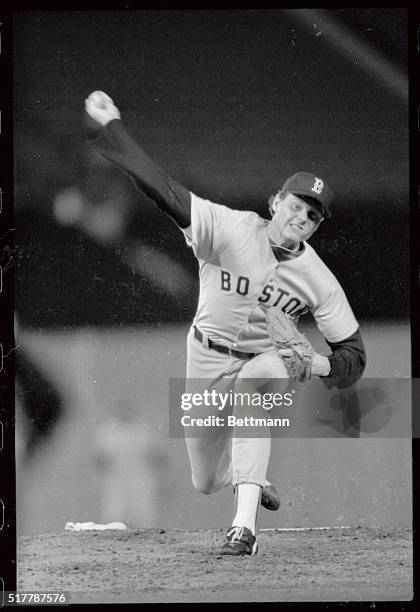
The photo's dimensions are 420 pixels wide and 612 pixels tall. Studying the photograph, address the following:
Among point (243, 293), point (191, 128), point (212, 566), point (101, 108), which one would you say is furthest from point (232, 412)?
point (101, 108)

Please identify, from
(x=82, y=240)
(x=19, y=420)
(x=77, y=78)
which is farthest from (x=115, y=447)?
(x=77, y=78)

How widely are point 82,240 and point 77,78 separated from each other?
65 cm

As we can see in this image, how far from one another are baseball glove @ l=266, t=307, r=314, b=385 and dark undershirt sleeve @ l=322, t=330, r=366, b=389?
100 millimetres

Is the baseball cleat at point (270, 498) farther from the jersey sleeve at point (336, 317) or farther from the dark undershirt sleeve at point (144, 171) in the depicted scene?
the dark undershirt sleeve at point (144, 171)

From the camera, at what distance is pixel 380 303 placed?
13.6ft

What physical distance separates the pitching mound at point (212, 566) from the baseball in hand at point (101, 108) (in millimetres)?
1679

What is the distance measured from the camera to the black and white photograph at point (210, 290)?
4.10m

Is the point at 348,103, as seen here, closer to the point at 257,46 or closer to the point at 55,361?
the point at 257,46

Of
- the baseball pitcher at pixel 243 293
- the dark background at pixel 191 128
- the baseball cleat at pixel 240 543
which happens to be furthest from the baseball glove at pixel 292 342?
the baseball cleat at pixel 240 543

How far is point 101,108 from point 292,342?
121 centimetres

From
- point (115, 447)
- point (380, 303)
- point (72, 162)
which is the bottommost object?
point (115, 447)

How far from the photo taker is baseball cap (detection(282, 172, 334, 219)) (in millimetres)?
4090

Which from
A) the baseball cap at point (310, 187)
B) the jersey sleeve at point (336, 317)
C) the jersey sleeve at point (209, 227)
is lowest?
the jersey sleeve at point (336, 317)

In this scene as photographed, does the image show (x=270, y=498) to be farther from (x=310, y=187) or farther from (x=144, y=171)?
(x=144, y=171)
